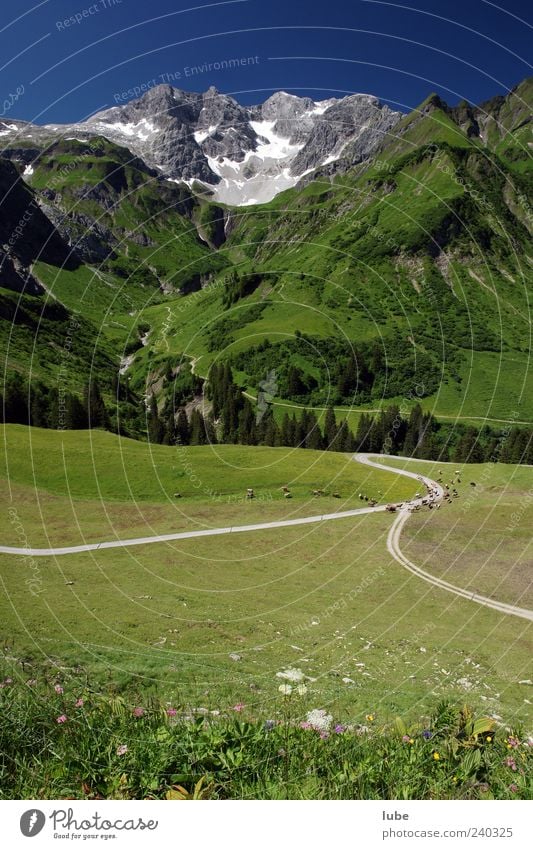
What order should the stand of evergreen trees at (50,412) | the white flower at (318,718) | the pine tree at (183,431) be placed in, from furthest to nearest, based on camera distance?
1. the pine tree at (183,431)
2. the stand of evergreen trees at (50,412)
3. the white flower at (318,718)

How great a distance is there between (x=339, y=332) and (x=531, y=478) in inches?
5406

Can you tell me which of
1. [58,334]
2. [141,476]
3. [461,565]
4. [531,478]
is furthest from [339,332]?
[461,565]

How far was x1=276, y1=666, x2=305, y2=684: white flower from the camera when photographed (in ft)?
50.3

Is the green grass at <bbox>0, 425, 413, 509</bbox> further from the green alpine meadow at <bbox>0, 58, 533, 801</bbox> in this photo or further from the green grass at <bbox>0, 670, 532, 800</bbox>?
the green grass at <bbox>0, 670, 532, 800</bbox>

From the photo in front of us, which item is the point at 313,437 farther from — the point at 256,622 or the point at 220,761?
the point at 220,761

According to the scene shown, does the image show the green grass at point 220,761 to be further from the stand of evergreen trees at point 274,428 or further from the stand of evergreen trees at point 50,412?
the stand of evergreen trees at point 274,428

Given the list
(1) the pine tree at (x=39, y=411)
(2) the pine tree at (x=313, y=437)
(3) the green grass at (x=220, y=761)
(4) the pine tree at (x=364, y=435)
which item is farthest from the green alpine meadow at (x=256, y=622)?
(2) the pine tree at (x=313, y=437)

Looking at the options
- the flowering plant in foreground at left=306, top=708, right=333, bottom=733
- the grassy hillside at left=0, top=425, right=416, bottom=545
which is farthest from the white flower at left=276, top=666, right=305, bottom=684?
the grassy hillside at left=0, top=425, right=416, bottom=545

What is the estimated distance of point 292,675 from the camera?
51.5 ft

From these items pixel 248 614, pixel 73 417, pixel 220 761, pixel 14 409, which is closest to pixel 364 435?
pixel 73 417

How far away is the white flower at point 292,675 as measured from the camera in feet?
50.3

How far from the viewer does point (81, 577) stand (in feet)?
88.4
